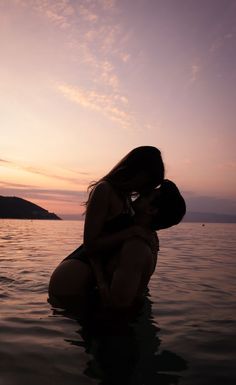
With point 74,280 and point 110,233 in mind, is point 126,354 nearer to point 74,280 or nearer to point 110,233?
point 74,280

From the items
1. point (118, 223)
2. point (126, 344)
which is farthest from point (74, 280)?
point (126, 344)

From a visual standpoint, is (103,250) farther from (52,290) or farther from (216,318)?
(216,318)

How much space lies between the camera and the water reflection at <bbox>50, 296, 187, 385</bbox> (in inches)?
105

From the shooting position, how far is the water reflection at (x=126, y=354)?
2.67m

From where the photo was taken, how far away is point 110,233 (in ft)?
14.0

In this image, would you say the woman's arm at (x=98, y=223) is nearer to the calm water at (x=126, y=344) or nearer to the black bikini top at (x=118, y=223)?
the black bikini top at (x=118, y=223)

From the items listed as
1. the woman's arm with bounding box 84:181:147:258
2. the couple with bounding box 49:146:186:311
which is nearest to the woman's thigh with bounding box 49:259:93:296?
the couple with bounding box 49:146:186:311

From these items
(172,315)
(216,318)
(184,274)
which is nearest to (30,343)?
(172,315)

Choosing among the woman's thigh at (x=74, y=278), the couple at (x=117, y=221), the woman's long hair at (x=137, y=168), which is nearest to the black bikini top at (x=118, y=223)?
the couple at (x=117, y=221)

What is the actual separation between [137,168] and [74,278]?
1.49 meters

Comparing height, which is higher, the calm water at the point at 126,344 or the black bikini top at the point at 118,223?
the black bikini top at the point at 118,223

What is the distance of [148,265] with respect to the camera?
384 cm

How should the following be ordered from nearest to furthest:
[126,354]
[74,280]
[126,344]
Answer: [126,354] → [126,344] → [74,280]

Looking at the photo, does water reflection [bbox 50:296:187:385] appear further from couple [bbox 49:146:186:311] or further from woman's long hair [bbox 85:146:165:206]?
woman's long hair [bbox 85:146:165:206]
